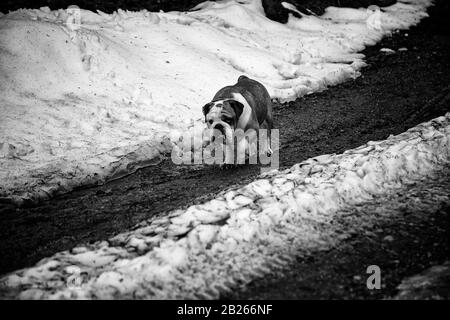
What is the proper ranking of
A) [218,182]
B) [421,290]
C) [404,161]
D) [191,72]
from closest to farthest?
[421,290] < [404,161] < [218,182] < [191,72]

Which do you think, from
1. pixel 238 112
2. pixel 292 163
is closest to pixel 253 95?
pixel 238 112

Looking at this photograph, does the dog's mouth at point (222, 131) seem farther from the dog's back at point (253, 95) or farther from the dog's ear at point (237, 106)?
the dog's back at point (253, 95)

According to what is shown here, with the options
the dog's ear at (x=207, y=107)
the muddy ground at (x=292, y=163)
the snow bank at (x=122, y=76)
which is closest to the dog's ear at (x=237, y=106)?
the dog's ear at (x=207, y=107)

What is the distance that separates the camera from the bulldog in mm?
6094

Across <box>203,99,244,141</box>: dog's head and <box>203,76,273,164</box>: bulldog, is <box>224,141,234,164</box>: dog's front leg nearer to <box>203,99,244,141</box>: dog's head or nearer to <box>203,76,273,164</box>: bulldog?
<box>203,76,273,164</box>: bulldog

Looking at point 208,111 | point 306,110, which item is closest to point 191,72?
point 306,110

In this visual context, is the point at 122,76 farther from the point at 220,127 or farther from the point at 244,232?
the point at 244,232

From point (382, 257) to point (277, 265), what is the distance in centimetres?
102

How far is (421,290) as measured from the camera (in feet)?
9.29

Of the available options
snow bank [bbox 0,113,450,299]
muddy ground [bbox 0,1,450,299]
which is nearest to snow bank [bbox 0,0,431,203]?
muddy ground [bbox 0,1,450,299]

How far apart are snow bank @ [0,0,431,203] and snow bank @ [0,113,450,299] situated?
7.91ft

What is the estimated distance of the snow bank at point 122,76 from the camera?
20.5 ft

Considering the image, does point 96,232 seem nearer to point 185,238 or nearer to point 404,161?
point 185,238

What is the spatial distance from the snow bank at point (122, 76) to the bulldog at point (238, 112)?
4.82 ft
